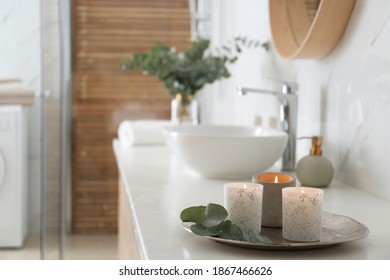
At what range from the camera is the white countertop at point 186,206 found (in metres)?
0.93

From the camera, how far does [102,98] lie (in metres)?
3.85

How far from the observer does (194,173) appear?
167 centimetres

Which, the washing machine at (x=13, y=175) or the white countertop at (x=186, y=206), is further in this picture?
the washing machine at (x=13, y=175)

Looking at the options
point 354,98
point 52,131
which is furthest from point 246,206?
point 52,131

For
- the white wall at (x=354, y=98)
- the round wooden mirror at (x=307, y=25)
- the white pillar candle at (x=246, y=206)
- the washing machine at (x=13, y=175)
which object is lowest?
the washing machine at (x=13, y=175)

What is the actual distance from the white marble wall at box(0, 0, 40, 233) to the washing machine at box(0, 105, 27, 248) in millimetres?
102

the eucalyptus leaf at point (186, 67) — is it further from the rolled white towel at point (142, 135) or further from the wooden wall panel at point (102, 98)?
the wooden wall panel at point (102, 98)

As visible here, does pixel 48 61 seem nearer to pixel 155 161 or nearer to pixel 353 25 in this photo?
pixel 155 161

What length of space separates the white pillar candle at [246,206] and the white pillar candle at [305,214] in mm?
56

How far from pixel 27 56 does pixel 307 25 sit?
120 centimetres

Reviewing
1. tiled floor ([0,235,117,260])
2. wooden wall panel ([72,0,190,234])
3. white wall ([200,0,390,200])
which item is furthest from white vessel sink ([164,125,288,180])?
wooden wall panel ([72,0,190,234])

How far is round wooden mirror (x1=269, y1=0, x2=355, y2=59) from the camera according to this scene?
150 cm

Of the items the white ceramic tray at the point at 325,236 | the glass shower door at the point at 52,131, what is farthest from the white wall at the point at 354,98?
the glass shower door at the point at 52,131
